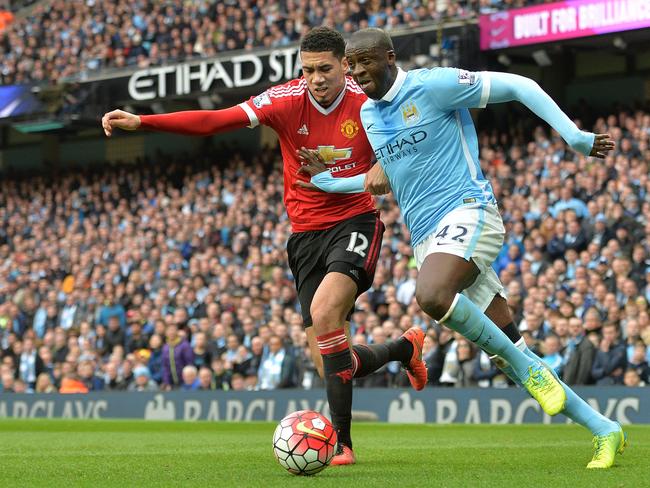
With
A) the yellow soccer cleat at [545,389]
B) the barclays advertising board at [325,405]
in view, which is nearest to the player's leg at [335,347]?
the yellow soccer cleat at [545,389]

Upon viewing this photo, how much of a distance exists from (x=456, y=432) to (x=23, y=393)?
10886mm

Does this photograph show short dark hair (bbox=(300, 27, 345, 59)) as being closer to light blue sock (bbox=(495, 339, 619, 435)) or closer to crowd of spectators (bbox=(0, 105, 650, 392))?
light blue sock (bbox=(495, 339, 619, 435))

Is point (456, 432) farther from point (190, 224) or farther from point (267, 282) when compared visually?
point (190, 224)

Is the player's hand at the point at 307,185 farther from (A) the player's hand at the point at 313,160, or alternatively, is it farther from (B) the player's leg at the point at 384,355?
(B) the player's leg at the point at 384,355

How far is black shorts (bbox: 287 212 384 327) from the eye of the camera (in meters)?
8.00

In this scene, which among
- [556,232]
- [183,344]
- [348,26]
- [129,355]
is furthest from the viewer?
[348,26]

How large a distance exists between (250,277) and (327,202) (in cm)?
1355

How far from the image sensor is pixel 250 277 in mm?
21719

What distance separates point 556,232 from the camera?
1777 cm

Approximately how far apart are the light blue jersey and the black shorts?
2.22ft

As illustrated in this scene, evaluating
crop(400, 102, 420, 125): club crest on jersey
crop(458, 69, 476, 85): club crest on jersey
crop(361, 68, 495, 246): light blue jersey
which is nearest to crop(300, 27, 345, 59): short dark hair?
crop(361, 68, 495, 246): light blue jersey

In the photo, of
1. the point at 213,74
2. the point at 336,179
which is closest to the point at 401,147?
the point at 336,179

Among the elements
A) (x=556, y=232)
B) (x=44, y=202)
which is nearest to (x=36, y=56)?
(x=44, y=202)

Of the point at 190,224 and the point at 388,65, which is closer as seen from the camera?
the point at 388,65
